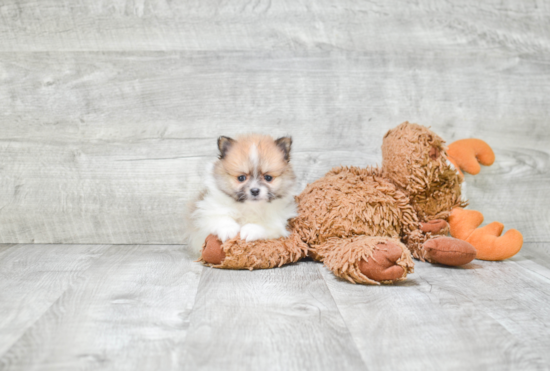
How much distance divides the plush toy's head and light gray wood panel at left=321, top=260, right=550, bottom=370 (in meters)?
0.24

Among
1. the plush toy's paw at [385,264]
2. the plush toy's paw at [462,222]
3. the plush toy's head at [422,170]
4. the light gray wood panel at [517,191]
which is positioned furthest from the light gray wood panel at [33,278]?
the light gray wood panel at [517,191]

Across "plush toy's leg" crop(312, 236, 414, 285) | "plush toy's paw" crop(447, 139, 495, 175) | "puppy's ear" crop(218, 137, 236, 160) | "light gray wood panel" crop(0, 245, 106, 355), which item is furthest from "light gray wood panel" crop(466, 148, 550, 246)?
"light gray wood panel" crop(0, 245, 106, 355)

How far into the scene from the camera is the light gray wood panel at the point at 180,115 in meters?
1.85

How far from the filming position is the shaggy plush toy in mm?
1471

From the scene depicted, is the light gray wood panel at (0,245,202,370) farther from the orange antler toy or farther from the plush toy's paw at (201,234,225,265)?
the orange antler toy

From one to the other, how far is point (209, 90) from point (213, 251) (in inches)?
28.0

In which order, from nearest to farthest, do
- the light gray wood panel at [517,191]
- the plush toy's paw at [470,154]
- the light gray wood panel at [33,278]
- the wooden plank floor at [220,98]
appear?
1. the light gray wood panel at [33,278]
2. the plush toy's paw at [470,154]
3. the wooden plank floor at [220,98]
4. the light gray wood panel at [517,191]

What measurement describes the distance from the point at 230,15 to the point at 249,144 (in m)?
0.67

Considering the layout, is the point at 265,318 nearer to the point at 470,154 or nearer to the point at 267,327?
the point at 267,327

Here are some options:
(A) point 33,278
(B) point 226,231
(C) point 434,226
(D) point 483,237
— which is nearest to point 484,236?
(D) point 483,237

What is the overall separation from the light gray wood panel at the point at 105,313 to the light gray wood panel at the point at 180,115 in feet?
0.94

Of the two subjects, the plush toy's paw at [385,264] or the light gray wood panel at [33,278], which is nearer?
the light gray wood panel at [33,278]

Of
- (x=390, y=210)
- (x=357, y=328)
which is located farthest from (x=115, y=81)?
(x=357, y=328)

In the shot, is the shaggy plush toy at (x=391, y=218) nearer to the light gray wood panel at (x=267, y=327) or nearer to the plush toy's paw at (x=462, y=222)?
the plush toy's paw at (x=462, y=222)
